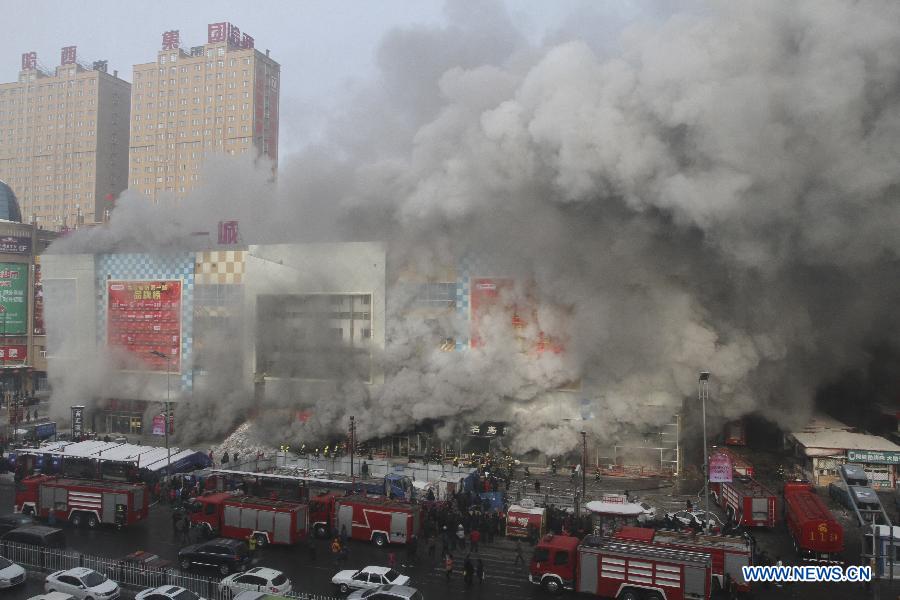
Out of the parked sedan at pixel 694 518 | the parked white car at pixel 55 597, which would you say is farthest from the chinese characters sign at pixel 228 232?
the parked sedan at pixel 694 518

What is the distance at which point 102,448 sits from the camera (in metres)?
26.5

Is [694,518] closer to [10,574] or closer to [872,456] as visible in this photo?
[872,456]

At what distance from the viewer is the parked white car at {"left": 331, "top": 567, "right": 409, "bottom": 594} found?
15094 millimetres

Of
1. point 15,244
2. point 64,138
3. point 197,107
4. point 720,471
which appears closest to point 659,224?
point 720,471

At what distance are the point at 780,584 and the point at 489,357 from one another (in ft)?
49.0

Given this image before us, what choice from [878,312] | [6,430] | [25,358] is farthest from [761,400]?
[25,358]

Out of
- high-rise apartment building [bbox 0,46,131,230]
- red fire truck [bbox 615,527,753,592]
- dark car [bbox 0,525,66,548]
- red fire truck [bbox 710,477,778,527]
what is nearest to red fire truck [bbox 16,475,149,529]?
dark car [bbox 0,525,66,548]

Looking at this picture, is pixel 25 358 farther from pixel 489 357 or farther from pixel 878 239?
pixel 878 239

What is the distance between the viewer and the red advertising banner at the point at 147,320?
36844 mm

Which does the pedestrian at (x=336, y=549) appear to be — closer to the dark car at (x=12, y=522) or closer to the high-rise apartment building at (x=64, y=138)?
the dark car at (x=12, y=522)

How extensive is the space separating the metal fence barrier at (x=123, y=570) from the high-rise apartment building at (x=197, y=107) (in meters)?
69.5

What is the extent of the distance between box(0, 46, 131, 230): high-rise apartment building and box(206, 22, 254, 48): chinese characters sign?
53.6 feet

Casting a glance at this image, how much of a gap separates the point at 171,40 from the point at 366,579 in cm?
8427

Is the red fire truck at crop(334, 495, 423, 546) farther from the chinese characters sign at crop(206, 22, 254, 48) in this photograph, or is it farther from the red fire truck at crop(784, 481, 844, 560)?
the chinese characters sign at crop(206, 22, 254, 48)
